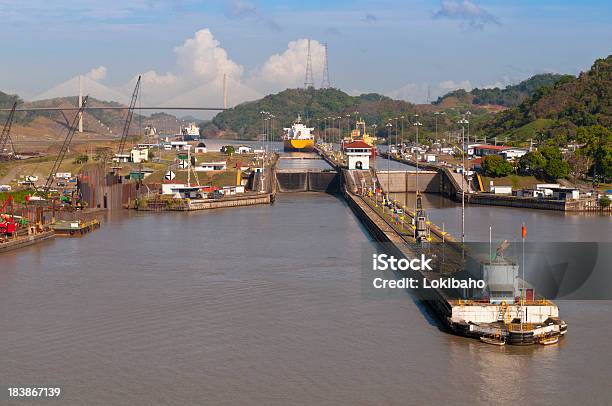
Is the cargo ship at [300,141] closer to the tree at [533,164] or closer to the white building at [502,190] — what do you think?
the tree at [533,164]

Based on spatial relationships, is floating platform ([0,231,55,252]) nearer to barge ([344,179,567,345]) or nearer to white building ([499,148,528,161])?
barge ([344,179,567,345])

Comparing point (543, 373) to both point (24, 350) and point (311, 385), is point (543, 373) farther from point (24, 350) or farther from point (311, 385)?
point (24, 350)

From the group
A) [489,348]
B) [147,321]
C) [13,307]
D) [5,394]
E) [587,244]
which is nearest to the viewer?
[5,394]

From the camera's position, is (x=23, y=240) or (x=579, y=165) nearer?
(x=23, y=240)

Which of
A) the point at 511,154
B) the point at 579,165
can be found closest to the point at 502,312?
the point at 579,165

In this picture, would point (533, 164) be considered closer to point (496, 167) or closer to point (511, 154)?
point (496, 167)

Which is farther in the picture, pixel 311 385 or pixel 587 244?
pixel 587 244

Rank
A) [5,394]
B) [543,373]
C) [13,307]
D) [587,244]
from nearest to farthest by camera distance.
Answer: [5,394] < [543,373] < [13,307] < [587,244]

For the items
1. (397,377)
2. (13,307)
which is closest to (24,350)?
(13,307)
